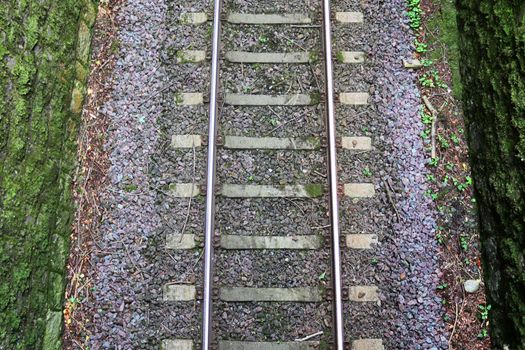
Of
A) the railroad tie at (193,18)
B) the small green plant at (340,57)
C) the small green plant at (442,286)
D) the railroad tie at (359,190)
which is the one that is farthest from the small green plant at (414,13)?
the small green plant at (442,286)

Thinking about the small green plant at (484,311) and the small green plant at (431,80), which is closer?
the small green plant at (484,311)

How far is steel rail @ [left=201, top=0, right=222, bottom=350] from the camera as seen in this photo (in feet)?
13.8

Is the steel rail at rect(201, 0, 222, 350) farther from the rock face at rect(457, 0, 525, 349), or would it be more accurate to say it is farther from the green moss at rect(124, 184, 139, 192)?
the rock face at rect(457, 0, 525, 349)

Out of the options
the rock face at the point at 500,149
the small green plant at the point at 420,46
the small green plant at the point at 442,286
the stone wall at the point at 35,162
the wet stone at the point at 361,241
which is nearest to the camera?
the stone wall at the point at 35,162

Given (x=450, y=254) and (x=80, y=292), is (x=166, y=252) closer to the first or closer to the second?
(x=80, y=292)

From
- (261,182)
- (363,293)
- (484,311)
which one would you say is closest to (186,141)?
(261,182)

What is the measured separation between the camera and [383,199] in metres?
4.68

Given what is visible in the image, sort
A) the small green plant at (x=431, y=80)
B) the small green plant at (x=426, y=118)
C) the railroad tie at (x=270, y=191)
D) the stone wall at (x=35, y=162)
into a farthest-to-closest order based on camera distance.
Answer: the small green plant at (x=431, y=80), the small green plant at (x=426, y=118), the railroad tie at (x=270, y=191), the stone wall at (x=35, y=162)

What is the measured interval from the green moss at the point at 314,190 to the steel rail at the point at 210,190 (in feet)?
2.97

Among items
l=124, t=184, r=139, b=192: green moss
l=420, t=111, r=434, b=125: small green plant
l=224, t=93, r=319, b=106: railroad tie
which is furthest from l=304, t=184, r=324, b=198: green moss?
l=124, t=184, r=139, b=192: green moss

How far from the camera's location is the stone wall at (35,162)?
4.06 meters

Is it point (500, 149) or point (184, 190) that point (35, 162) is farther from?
point (500, 149)

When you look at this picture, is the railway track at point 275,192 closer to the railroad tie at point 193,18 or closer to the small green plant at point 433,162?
the railroad tie at point 193,18

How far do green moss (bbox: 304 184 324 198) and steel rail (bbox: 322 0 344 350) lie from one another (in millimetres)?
127
